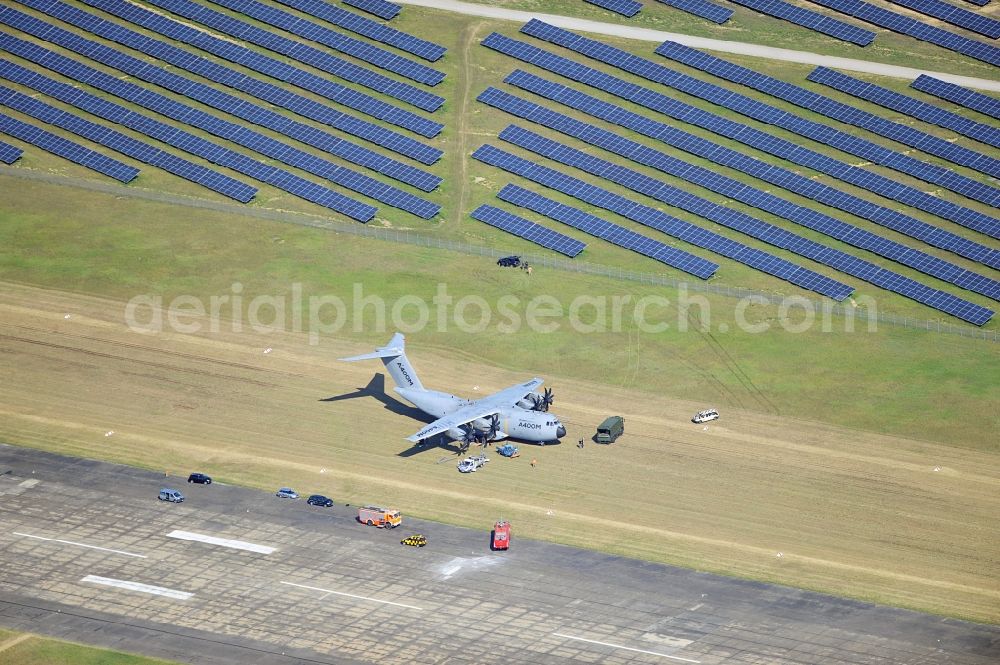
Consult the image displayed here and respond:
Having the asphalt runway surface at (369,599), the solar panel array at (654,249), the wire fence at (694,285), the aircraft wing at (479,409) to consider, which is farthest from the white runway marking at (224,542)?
the solar panel array at (654,249)

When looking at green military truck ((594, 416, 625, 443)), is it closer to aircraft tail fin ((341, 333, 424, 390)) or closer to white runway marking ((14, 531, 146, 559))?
aircraft tail fin ((341, 333, 424, 390))

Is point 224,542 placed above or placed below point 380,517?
below

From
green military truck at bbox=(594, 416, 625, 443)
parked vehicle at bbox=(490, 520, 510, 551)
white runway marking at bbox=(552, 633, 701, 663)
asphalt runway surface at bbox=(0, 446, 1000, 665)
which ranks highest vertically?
green military truck at bbox=(594, 416, 625, 443)

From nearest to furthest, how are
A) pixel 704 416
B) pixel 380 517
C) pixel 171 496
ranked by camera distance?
1. pixel 380 517
2. pixel 171 496
3. pixel 704 416

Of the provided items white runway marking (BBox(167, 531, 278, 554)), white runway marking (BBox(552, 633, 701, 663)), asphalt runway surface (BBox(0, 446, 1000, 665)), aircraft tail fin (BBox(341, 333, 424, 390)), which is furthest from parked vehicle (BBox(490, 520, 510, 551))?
aircraft tail fin (BBox(341, 333, 424, 390))

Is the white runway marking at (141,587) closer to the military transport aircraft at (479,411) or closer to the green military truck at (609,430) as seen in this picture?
the military transport aircraft at (479,411)

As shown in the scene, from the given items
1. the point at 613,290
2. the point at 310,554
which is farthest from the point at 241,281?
the point at 310,554

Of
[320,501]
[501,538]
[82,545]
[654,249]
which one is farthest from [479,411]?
[654,249]

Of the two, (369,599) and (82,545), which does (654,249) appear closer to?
(369,599)
